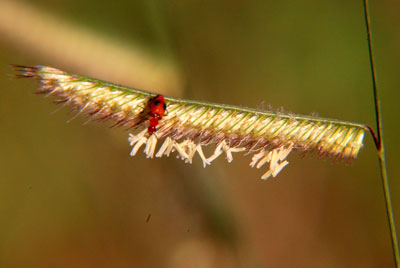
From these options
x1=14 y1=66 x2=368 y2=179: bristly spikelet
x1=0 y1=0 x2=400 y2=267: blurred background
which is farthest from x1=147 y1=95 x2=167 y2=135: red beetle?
x1=0 y1=0 x2=400 y2=267: blurred background

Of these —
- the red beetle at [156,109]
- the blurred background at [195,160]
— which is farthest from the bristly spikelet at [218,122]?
the blurred background at [195,160]

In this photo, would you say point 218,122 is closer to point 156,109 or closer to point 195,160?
point 156,109

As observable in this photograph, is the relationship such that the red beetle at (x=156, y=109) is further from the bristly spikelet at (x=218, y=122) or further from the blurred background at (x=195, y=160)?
the blurred background at (x=195, y=160)

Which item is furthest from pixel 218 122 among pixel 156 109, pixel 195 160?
pixel 195 160

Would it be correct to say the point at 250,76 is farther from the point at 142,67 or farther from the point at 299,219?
the point at 299,219

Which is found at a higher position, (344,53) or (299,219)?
(344,53)

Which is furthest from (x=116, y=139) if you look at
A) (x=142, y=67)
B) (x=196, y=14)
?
(x=196, y=14)
